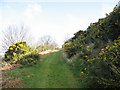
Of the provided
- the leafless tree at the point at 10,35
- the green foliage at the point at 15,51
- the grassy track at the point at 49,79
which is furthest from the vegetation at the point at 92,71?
the leafless tree at the point at 10,35

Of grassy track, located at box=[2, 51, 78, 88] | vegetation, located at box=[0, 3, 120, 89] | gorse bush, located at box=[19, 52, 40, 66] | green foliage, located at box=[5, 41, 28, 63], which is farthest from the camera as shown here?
green foliage, located at box=[5, 41, 28, 63]

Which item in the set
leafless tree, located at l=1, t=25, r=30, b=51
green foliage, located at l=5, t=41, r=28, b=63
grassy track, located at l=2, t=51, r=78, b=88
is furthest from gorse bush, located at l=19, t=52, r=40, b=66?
leafless tree, located at l=1, t=25, r=30, b=51

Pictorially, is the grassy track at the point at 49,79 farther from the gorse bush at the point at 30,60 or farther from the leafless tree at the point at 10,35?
the leafless tree at the point at 10,35

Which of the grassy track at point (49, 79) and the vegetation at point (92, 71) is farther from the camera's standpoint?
the grassy track at point (49, 79)

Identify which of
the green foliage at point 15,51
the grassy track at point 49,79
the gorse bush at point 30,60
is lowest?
the grassy track at point 49,79

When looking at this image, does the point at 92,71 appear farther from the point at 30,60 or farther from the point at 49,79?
the point at 30,60

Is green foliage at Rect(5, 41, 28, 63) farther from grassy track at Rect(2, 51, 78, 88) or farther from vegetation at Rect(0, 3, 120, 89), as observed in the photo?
grassy track at Rect(2, 51, 78, 88)

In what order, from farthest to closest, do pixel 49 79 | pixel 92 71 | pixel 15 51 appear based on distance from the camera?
1. pixel 15 51
2. pixel 49 79
3. pixel 92 71

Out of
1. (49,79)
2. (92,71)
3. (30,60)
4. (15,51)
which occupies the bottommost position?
(49,79)

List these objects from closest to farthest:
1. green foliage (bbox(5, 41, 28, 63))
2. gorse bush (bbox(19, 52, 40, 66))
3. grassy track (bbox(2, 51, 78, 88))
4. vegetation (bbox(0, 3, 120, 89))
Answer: vegetation (bbox(0, 3, 120, 89)) < grassy track (bbox(2, 51, 78, 88)) < gorse bush (bbox(19, 52, 40, 66)) < green foliage (bbox(5, 41, 28, 63))

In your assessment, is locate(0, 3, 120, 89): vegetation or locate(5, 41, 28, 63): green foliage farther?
locate(5, 41, 28, 63): green foliage

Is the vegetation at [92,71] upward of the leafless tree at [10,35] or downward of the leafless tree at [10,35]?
downward

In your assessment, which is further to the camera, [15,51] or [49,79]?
[15,51]

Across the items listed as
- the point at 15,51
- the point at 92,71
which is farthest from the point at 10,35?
the point at 92,71
